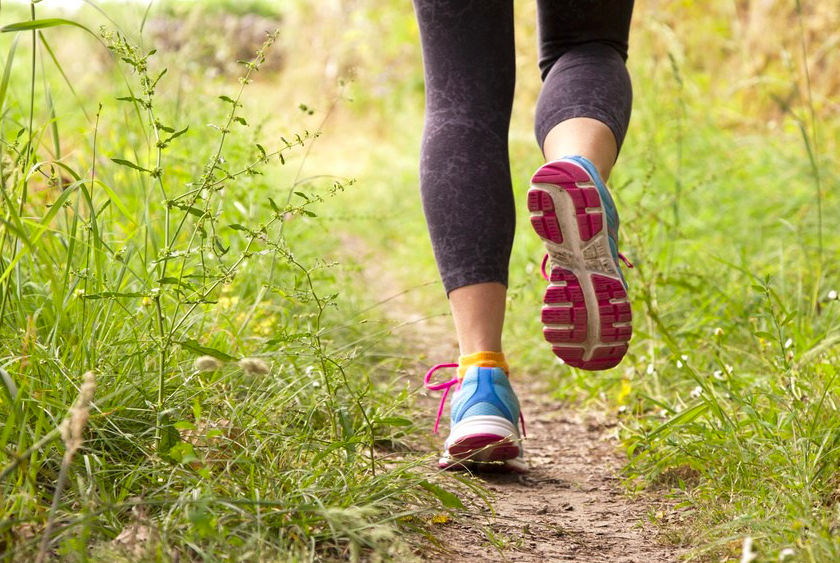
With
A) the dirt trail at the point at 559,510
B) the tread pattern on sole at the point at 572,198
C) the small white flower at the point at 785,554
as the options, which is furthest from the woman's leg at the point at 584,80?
the small white flower at the point at 785,554

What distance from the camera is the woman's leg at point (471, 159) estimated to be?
4.72ft

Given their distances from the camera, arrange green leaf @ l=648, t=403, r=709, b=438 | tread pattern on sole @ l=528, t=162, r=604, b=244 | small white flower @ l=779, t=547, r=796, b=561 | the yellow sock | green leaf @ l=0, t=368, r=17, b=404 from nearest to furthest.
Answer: small white flower @ l=779, t=547, r=796, b=561 → green leaf @ l=0, t=368, r=17, b=404 → tread pattern on sole @ l=528, t=162, r=604, b=244 → green leaf @ l=648, t=403, r=709, b=438 → the yellow sock

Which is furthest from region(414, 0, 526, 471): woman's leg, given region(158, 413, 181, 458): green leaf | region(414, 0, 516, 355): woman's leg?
region(158, 413, 181, 458): green leaf

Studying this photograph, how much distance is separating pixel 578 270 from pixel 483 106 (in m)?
0.37

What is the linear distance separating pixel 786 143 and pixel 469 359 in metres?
2.63

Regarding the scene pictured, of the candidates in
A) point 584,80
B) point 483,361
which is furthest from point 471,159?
point 483,361

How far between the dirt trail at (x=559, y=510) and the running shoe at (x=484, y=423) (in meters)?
0.05

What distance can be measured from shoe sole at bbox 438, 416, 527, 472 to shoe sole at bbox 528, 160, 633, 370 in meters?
0.19

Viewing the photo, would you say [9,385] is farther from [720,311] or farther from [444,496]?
[720,311]

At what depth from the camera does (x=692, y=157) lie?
3.62 m

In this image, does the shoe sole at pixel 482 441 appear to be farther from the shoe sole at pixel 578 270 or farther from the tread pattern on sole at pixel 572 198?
the tread pattern on sole at pixel 572 198

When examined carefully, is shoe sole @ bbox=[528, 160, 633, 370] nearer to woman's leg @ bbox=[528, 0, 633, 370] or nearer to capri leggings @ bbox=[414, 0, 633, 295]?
woman's leg @ bbox=[528, 0, 633, 370]

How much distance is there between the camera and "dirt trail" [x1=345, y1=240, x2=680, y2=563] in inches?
45.0

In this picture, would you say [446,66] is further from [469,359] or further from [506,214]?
[469,359]
